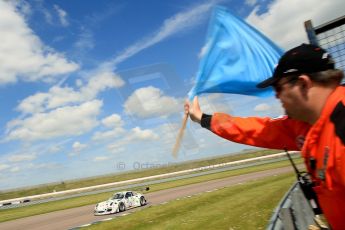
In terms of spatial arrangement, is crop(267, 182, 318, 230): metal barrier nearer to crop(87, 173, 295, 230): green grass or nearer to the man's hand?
the man's hand

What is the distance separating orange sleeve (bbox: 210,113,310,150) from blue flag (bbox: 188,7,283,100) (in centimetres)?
116

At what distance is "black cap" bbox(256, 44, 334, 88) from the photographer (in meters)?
2.34

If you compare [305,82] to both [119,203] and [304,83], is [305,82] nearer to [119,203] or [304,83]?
[304,83]

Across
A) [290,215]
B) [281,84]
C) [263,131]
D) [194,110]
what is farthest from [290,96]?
[290,215]

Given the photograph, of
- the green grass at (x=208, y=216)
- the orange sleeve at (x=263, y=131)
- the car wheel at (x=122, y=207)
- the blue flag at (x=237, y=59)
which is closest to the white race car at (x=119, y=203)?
the car wheel at (x=122, y=207)

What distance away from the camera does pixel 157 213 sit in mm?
19281

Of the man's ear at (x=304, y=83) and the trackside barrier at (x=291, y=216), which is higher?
the man's ear at (x=304, y=83)

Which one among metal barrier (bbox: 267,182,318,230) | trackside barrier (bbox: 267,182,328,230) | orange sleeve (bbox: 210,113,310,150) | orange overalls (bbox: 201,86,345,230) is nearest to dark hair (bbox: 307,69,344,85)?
orange overalls (bbox: 201,86,345,230)

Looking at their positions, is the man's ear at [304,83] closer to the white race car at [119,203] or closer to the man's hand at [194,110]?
the man's hand at [194,110]

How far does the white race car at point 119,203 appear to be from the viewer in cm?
2395

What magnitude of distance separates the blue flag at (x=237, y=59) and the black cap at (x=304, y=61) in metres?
1.85

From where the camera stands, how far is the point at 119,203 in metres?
25.1

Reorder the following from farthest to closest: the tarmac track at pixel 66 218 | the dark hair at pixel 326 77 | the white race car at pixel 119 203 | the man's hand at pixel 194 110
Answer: the white race car at pixel 119 203 < the tarmac track at pixel 66 218 < the man's hand at pixel 194 110 < the dark hair at pixel 326 77

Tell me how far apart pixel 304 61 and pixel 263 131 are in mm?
846
